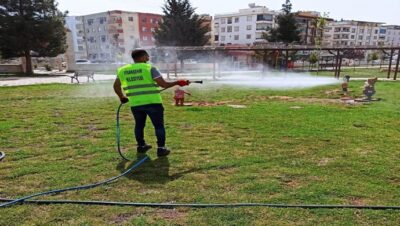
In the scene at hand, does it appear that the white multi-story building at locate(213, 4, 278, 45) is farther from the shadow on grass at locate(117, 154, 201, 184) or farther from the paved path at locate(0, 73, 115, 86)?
the shadow on grass at locate(117, 154, 201, 184)

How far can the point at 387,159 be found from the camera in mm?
4887

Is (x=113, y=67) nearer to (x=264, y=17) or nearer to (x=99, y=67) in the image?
(x=99, y=67)

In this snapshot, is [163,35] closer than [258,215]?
No

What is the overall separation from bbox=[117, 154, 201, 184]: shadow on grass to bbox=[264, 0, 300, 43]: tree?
4303 centimetres

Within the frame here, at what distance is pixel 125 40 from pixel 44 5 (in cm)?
4469

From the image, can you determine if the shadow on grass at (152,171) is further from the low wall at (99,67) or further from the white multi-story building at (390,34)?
the white multi-story building at (390,34)

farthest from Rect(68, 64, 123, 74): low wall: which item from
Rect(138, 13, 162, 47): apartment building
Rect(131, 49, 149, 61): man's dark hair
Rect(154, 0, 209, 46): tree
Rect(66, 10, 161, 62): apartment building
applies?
Rect(138, 13, 162, 47): apartment building

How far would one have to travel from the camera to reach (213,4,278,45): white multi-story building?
241 feet

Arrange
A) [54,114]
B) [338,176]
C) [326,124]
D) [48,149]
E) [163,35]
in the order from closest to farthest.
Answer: [338,176] → [48,149] → [326,124] → [54,114] → [163,35]

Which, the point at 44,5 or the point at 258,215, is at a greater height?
the point at 44,5

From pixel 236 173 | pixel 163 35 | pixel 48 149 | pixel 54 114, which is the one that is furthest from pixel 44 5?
pixel 236 173

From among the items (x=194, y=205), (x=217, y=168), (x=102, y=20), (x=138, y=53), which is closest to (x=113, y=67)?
(x=138, y=53)

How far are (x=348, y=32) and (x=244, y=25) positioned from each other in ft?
128

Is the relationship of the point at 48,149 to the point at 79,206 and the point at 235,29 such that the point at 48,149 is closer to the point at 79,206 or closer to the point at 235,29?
the point at 79,206
